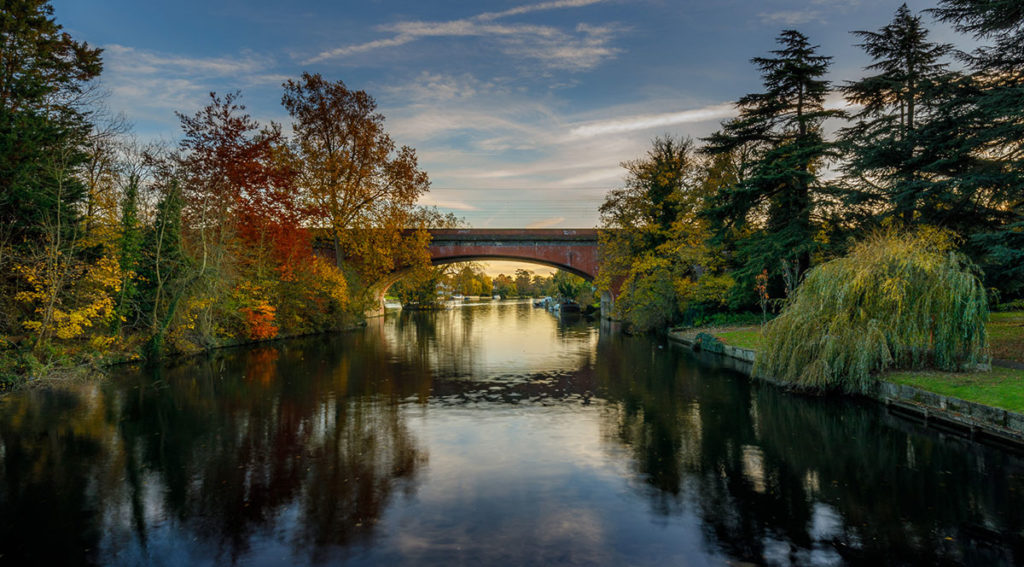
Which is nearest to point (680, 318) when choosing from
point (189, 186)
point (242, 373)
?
point (242, 373)

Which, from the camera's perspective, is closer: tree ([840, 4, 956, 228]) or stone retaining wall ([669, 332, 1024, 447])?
stone retaining wall ([669, 332, 1024, 447])

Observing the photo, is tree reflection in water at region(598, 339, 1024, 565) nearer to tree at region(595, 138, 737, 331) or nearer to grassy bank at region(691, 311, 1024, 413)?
grassy bank at region(691, 311, 1024, 413)

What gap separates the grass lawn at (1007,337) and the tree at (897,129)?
4.24 meters

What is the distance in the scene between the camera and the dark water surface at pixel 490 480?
5652 millimetres

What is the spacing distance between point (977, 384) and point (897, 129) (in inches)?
502

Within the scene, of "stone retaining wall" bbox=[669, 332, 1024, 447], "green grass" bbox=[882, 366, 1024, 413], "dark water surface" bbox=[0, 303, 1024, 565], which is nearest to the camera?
"dark water surface" bbox=[0, 303, 1024, 565]

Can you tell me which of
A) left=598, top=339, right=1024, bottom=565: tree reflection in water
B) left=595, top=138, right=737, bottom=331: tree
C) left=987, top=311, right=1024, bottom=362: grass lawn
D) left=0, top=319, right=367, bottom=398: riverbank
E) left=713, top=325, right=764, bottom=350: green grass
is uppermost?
left=595, top=138, right=737, bottom=331: tree

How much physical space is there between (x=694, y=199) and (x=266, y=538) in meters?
27.1

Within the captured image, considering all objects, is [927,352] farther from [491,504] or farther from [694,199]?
[694,199]

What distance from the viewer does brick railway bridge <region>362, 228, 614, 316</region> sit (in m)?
42.6

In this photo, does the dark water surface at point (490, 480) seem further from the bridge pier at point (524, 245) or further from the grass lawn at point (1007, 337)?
the bridge pier at point (524, 245)

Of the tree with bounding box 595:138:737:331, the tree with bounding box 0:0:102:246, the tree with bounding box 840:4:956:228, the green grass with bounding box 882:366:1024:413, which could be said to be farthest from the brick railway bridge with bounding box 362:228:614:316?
the green grass with bounding box 882:366:1024:413

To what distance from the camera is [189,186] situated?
21594 millimetres

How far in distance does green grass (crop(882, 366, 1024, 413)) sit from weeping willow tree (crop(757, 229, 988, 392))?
0.46 metres
